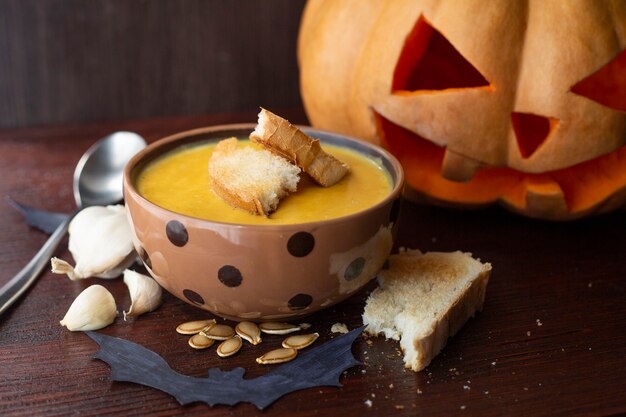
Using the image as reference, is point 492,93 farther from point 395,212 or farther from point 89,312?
point 89,312

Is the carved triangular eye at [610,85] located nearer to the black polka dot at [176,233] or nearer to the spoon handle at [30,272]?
Answer: the black polka dot at [176,233]

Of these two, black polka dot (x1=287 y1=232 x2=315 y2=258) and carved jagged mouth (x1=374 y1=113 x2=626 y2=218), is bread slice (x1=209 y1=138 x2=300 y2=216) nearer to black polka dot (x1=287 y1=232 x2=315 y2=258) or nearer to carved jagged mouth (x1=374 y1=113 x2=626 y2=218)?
black polka dot (x1=287 y1=232 x2=315 y2=258)

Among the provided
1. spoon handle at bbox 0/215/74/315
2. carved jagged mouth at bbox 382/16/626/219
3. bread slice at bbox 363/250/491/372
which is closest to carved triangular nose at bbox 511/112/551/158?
carved jagged mouth at bbox 382/16/626/219

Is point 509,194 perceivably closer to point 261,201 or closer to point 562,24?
point 562,24

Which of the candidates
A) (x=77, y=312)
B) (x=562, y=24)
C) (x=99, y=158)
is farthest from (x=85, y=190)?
(x=562, y=24)

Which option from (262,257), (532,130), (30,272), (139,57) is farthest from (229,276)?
(139,57)

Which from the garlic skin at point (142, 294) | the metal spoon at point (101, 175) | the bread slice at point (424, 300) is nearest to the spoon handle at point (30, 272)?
the metal spoon at point (101, 175)
